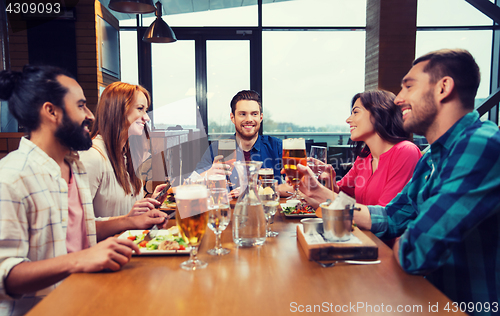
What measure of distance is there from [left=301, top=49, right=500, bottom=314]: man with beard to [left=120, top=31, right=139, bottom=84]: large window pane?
530 centimetres

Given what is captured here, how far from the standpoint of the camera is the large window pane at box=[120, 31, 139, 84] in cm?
591

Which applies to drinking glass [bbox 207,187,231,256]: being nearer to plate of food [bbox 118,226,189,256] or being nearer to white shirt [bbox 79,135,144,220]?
plate of food [bbox 118,226,189,256]

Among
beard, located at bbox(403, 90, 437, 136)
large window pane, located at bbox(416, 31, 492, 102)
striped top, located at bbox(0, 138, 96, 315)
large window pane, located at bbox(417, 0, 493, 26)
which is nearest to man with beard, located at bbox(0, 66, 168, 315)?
striped top, located at bbox(0, 138, 96, 315)

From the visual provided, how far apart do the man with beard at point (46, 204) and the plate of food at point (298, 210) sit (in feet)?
1.96

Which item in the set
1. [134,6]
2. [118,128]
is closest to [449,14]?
[134,6]

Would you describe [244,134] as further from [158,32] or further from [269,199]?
[158,32]

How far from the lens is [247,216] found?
115cm

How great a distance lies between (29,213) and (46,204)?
2.2 inches

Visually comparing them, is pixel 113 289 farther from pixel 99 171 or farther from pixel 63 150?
pixel 99 171

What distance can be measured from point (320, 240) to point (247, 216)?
25 cm

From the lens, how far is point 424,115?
1.25 m

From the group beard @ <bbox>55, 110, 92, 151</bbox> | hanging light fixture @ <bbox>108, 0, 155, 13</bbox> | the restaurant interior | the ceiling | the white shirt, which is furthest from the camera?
the ceiling

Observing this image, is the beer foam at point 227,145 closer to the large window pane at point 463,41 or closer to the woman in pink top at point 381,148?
the woman in pink top at point 381,148

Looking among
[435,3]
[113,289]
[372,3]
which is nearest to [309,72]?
[372,3]
